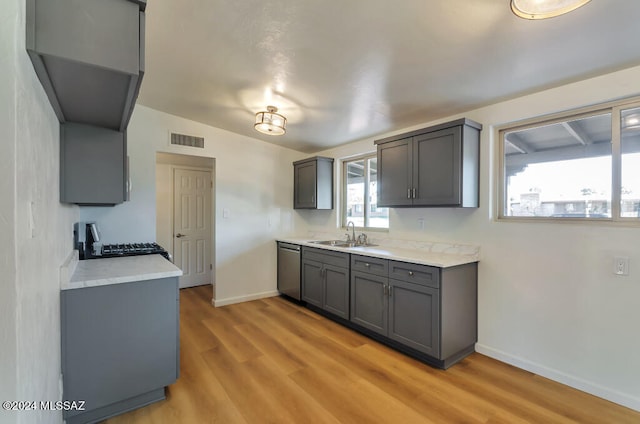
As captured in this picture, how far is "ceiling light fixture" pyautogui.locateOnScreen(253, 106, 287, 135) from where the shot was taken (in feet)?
9.62

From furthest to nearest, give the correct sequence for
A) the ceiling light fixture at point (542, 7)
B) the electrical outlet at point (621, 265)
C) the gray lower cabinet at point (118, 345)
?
1. the electrical outlet at point (621, 265)
2. the gray lower cabinet at point (118, 345)
3. the ceiling light fixture at point (542, 7)

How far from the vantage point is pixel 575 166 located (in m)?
2.30

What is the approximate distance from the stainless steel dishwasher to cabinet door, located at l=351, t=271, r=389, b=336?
1.13m

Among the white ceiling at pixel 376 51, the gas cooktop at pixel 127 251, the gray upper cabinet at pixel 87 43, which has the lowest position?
the gas cooktop at pixel 127 251

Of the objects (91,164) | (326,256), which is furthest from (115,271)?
(326,256)

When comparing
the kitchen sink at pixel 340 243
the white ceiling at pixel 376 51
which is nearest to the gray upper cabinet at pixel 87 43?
the white ceiling at pixel 376 51

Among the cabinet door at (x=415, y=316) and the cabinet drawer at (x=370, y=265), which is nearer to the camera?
the cabinet door at (x=415, y=316)

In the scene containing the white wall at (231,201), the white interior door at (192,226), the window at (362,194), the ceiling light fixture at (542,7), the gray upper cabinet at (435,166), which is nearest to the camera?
the ceiling light fixture at (542,7)

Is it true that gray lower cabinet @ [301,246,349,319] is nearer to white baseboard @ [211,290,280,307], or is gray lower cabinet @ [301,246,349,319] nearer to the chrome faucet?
the chrome faucet

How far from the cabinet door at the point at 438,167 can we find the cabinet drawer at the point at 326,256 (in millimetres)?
1029

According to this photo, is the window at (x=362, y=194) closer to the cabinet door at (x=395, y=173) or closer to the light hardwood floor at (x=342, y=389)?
the cabinet door at (x=395, y=173)

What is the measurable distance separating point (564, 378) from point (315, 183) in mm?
3293

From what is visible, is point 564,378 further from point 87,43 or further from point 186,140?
point 186,140

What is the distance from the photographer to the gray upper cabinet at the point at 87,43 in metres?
1.03
